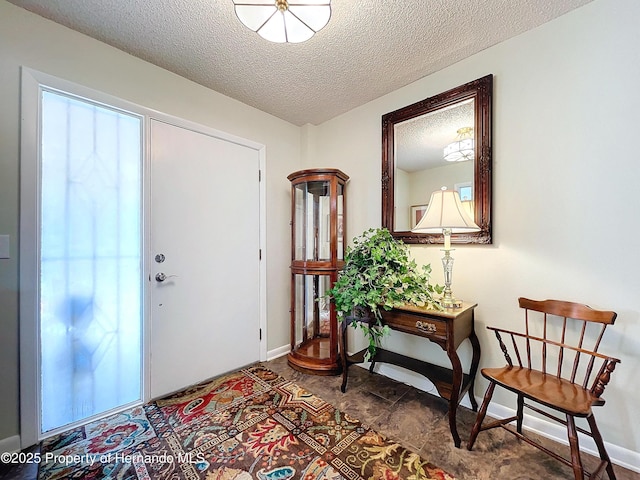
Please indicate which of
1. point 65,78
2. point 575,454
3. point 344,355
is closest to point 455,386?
point 575,454

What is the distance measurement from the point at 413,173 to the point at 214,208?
171cm

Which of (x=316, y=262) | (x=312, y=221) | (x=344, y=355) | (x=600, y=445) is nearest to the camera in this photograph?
(x=600, y=445)

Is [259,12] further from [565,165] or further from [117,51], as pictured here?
[565,165]

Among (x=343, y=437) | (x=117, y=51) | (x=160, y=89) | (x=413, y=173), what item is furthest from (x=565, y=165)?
(x=117, y=51)

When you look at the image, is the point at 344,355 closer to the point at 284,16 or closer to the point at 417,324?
the point at 417,324

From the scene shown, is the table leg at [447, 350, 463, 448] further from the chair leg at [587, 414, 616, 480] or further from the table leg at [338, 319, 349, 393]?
the table leg at [338, 319, 349, 393]

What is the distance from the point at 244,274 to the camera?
2.49m

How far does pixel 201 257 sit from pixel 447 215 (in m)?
1.90

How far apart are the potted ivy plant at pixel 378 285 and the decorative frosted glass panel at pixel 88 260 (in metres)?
1.53

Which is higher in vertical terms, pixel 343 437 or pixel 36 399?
pixel 36 399

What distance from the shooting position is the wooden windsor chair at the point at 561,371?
1173 mm

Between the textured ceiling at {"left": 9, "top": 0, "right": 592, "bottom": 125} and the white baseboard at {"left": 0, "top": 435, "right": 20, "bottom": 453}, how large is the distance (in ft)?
7.92

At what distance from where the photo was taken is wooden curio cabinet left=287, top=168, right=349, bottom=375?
237 cm

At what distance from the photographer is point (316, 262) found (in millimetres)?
2426
